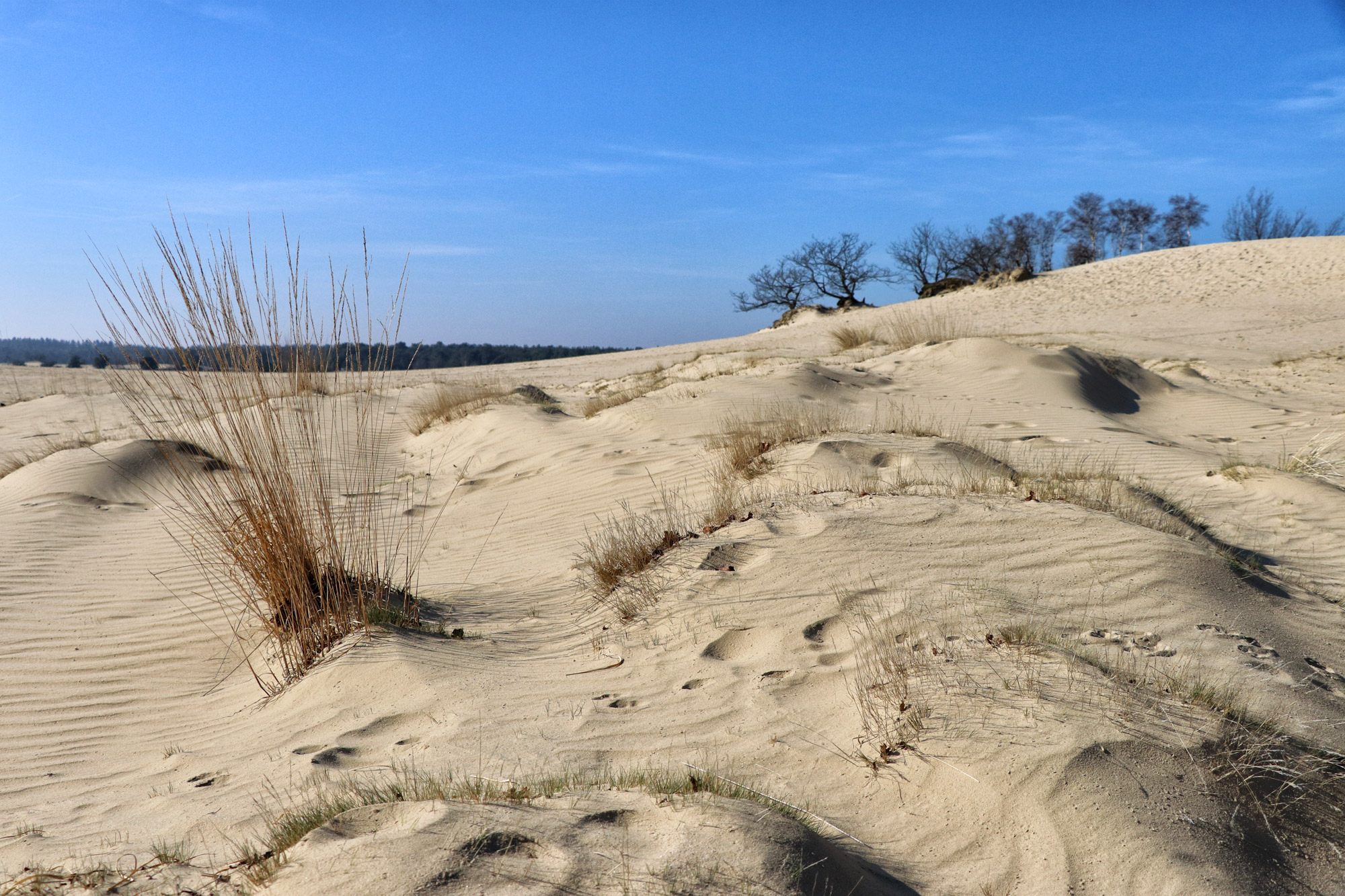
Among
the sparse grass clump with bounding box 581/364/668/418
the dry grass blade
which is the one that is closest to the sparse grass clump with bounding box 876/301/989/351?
the dry grass blade

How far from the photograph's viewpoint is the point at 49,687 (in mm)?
3922

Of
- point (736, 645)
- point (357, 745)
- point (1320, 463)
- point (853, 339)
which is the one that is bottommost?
point (357, 745)

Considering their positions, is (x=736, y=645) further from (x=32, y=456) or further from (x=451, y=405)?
(x=32, y=456)

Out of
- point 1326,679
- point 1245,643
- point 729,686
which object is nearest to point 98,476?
point 729,686

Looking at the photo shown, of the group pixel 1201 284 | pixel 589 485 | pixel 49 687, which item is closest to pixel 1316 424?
pixel 589 485

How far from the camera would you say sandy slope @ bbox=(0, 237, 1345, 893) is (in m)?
2.05

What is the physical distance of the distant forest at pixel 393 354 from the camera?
3771mm

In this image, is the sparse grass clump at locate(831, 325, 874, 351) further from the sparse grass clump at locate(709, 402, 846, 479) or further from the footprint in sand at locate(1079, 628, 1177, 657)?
the footprint in sand at locate(1079, 628, 1177, 657)

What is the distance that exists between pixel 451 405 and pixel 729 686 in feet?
27.8

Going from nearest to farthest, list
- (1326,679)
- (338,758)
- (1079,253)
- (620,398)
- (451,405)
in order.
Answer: (338,758), (1326,679), (620,398), (451,405), (1079,253)

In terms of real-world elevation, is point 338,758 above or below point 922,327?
below

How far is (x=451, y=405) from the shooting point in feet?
35.4

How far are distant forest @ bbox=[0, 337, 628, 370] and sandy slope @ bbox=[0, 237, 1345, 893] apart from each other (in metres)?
1.44

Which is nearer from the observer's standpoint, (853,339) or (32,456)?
(32,456)
